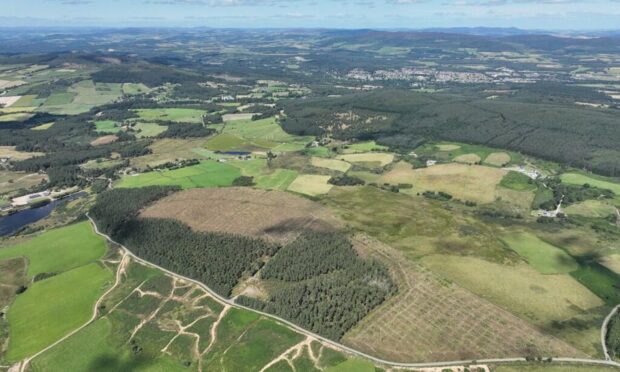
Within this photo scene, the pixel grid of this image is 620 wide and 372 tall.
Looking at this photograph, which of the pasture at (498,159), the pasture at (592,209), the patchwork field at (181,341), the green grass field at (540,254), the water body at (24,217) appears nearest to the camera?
the patchwork field at (181,341)

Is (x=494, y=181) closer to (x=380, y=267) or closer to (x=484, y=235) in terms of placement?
(x=484, y=235)

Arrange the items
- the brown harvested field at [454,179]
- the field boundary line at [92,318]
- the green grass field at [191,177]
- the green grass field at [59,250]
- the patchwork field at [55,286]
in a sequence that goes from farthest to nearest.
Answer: the green grass field at [191,177] → the brown harvested field at [454,179] → the green grass field at [59,250] → the patchwork field at [55,286] → the field boundary line at [92,318]

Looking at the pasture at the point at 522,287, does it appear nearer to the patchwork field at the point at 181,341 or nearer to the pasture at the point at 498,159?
the patchwork field at the point at 181,341

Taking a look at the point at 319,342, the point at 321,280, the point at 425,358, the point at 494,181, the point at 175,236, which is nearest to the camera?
the point at 425,358

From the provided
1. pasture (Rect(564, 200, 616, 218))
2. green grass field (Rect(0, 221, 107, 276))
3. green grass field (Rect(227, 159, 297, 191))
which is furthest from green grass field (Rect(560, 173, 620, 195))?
green grass field (Rect(0, 221, 107, 276))

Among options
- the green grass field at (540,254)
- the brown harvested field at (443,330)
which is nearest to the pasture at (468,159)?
the green grass field at (540,254)

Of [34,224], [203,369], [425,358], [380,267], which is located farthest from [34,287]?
[425,358]
